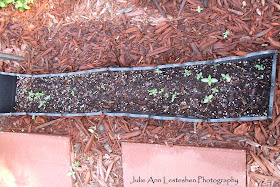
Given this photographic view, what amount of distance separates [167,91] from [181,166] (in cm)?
78

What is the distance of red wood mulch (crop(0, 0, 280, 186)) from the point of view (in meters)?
1.86

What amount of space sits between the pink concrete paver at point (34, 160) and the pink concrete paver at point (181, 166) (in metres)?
0.76

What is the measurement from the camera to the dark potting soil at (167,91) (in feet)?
6.01

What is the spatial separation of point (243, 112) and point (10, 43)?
9.55 ft

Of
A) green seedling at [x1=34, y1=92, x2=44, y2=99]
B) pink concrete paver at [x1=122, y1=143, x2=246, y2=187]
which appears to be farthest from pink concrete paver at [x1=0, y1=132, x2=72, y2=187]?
pink concrete paver at [x1=122, y1=143, x2=246, y2=187]

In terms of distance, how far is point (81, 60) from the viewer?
2297mm

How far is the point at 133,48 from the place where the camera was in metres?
2.15

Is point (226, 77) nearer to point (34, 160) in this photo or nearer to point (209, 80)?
point (209, 80)

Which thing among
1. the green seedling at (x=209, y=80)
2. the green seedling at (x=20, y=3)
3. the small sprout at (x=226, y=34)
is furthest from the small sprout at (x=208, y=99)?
the green seedling at (x=20, y=3)

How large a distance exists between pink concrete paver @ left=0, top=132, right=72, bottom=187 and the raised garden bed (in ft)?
1.18

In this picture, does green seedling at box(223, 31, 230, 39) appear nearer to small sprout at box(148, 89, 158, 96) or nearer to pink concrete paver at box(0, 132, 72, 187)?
small sprout at box(148, 89, 158, 96)

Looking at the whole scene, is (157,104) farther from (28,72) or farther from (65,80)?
(28,72)

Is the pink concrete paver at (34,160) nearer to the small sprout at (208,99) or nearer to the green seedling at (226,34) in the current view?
the small sprout at (208,99)

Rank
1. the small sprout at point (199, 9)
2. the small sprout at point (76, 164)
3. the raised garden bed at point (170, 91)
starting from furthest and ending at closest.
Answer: the small sprout at point (76, 164)
the small sprout at point (199, 9)
the raised garden bed at point (170, 91)
